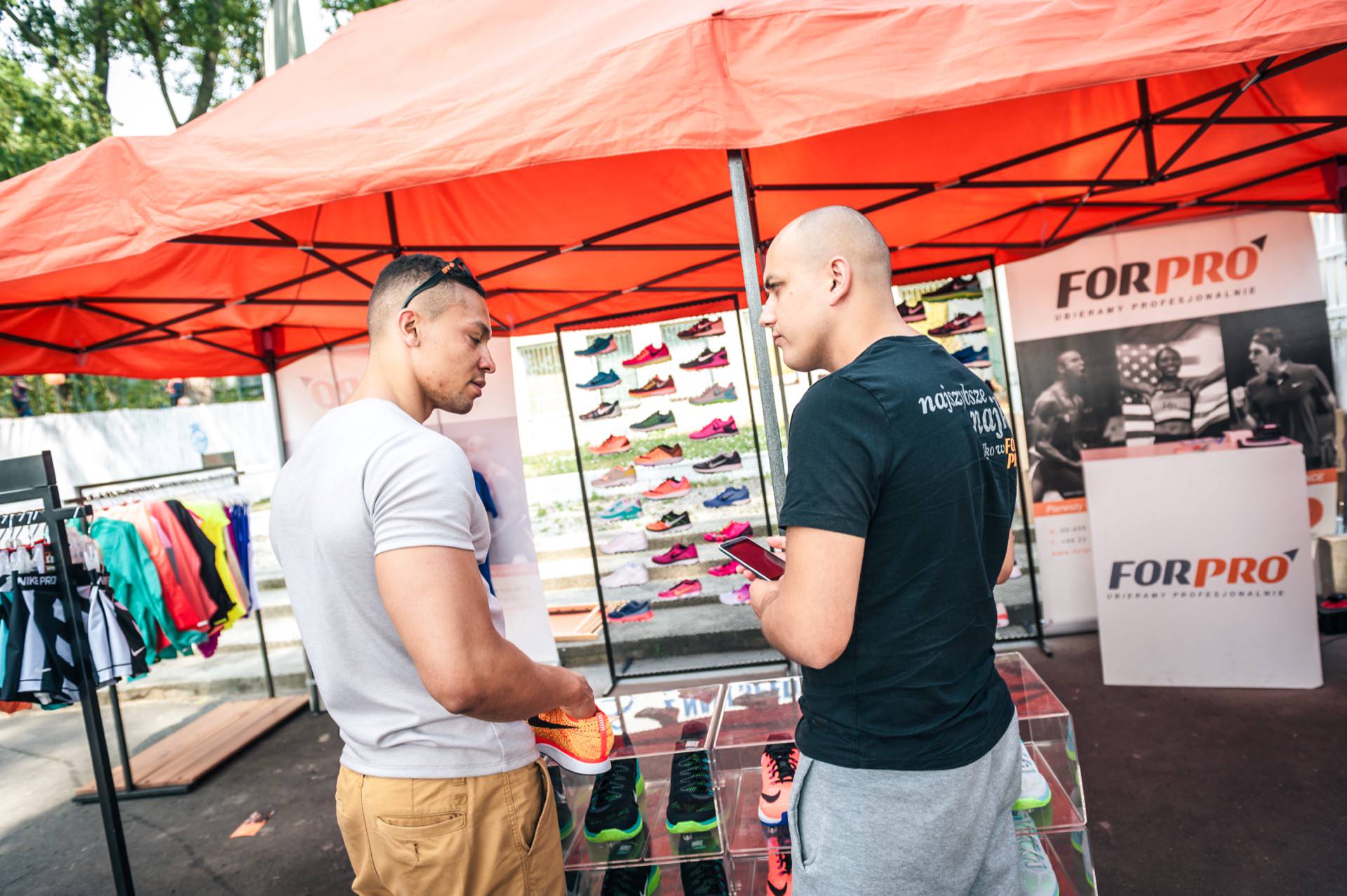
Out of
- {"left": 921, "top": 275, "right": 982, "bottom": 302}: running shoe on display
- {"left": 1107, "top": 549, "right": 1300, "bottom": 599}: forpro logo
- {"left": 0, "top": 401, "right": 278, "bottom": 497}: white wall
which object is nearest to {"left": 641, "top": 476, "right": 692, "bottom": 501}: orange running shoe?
{"left": 921, "top": 275, "right": 982, "bottom": 302}: running shoe on display

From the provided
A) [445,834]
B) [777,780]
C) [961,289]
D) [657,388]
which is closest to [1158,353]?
[961,289]

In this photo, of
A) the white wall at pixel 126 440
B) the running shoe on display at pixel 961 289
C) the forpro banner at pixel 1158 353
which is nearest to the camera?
the forpro banner at pixel 1158 353

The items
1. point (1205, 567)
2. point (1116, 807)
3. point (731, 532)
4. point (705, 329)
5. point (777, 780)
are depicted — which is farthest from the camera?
point (705, 329)

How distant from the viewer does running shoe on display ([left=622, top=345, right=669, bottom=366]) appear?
5867 millimetres

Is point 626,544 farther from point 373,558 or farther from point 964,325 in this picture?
point 373,558

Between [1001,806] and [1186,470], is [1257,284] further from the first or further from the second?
[1001,806]

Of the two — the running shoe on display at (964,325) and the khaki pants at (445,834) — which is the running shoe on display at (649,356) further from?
the khaki pants at (445,834)

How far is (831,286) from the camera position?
4.98ft

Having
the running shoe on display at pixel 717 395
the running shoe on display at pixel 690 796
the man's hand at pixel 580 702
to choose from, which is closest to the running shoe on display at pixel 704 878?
the running shoe on display at pixel 690 796

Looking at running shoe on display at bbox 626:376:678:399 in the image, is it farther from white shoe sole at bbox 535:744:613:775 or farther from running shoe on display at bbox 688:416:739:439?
white shoe sole at bbox 535:744:613:775

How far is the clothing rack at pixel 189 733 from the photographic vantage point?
16.3ft

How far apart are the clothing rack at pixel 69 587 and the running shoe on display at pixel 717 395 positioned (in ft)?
12.7

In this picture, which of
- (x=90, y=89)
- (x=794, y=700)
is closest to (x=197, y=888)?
(x=794, y=700)

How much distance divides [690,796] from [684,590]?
3.42 m
